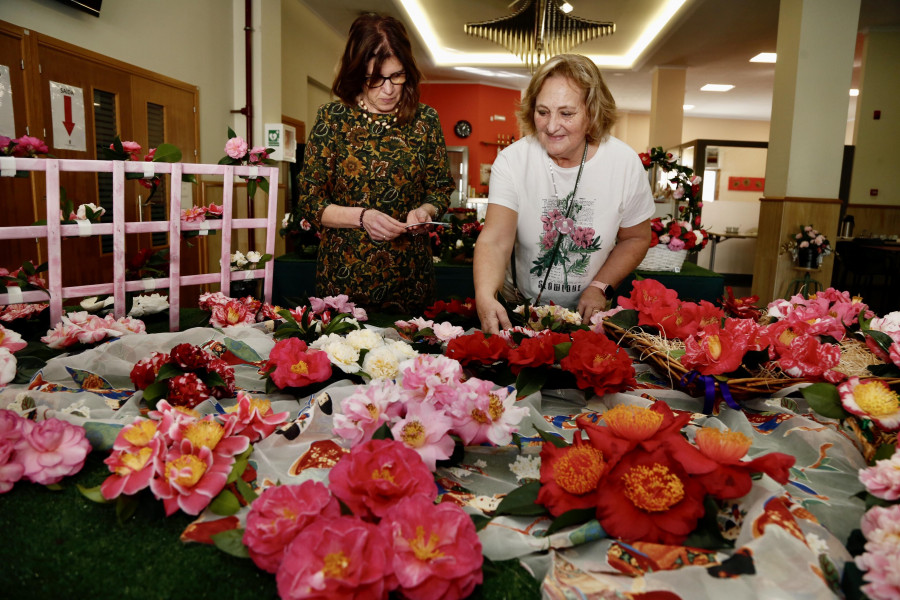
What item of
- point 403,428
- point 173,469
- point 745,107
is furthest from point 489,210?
point 745,107

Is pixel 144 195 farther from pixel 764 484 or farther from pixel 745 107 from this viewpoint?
pixel 745 107

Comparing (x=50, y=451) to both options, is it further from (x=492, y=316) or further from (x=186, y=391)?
(x=492, y=316)

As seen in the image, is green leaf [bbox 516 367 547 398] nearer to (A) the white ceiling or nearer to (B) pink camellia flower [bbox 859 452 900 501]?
(B) pink camellia flower [bbox 859 452 900 501]

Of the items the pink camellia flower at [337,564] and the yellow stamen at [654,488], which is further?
the yellow stamen at [654,488]

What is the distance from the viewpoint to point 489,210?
1.69m

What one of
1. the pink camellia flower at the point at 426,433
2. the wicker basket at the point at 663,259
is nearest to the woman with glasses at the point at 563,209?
the pink camellia flower at the point at 426,433

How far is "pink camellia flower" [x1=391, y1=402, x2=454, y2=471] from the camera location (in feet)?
2.38

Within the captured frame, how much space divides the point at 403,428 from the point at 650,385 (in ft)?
1.94

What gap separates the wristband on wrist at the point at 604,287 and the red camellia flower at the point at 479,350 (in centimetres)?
59

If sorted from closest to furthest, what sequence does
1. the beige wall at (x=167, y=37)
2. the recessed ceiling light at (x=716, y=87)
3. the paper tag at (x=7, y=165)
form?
1. the paper tag at (x=7, y=165)
2. the beige wall at (x=167, y=37)
3. the recessed ceiling light at (x=716, y=87)

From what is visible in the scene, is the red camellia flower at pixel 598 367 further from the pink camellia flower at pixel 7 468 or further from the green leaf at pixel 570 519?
the pink camellia flower at pixel 7 468

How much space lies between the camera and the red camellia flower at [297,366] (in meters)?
1.00

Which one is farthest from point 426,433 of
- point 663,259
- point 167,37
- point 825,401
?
point 167,37

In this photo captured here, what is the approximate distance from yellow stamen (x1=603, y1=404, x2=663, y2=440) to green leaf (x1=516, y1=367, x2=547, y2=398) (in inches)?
11.7
